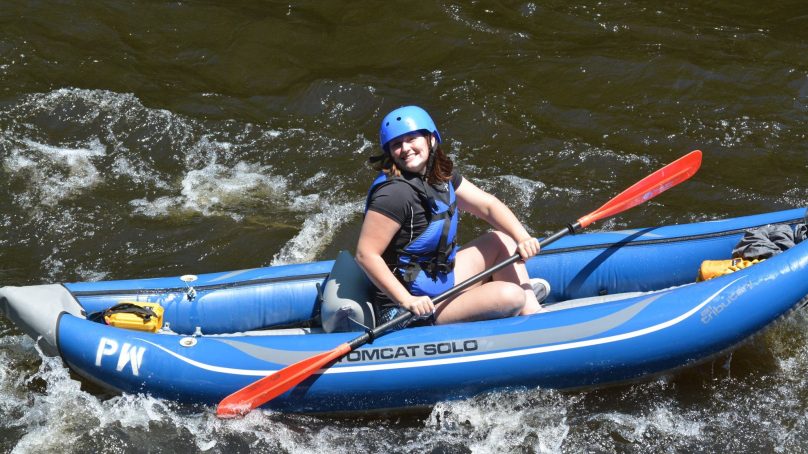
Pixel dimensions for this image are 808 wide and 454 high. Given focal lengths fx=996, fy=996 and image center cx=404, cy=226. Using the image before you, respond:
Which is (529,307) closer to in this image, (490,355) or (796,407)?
(490,355)

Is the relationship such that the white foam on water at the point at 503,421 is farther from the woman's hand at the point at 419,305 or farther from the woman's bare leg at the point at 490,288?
the woman's hand at the point at 419,305

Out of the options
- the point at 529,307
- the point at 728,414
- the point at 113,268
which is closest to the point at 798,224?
the point at 728,414

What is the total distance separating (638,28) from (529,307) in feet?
14.1

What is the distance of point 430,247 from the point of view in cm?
451

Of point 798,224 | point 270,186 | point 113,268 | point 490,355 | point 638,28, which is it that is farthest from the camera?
point 638,28

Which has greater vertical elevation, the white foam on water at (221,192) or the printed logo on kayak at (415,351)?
the white foam on water at (221,192)

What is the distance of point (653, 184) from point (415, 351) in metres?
1.81

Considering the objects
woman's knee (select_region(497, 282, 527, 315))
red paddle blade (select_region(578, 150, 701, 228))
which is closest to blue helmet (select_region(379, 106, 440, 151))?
woman's knee (select_region(497, 282, 527, 315))

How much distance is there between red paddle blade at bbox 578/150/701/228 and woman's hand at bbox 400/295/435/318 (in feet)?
4.27

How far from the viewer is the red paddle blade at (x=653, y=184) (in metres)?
5.33

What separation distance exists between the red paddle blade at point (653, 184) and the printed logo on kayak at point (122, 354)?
2.42m

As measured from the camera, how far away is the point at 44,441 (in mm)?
4570

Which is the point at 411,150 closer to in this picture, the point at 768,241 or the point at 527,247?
the point at 527,247

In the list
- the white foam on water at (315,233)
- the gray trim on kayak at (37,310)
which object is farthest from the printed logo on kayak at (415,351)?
the white foam on water at (315,233)
